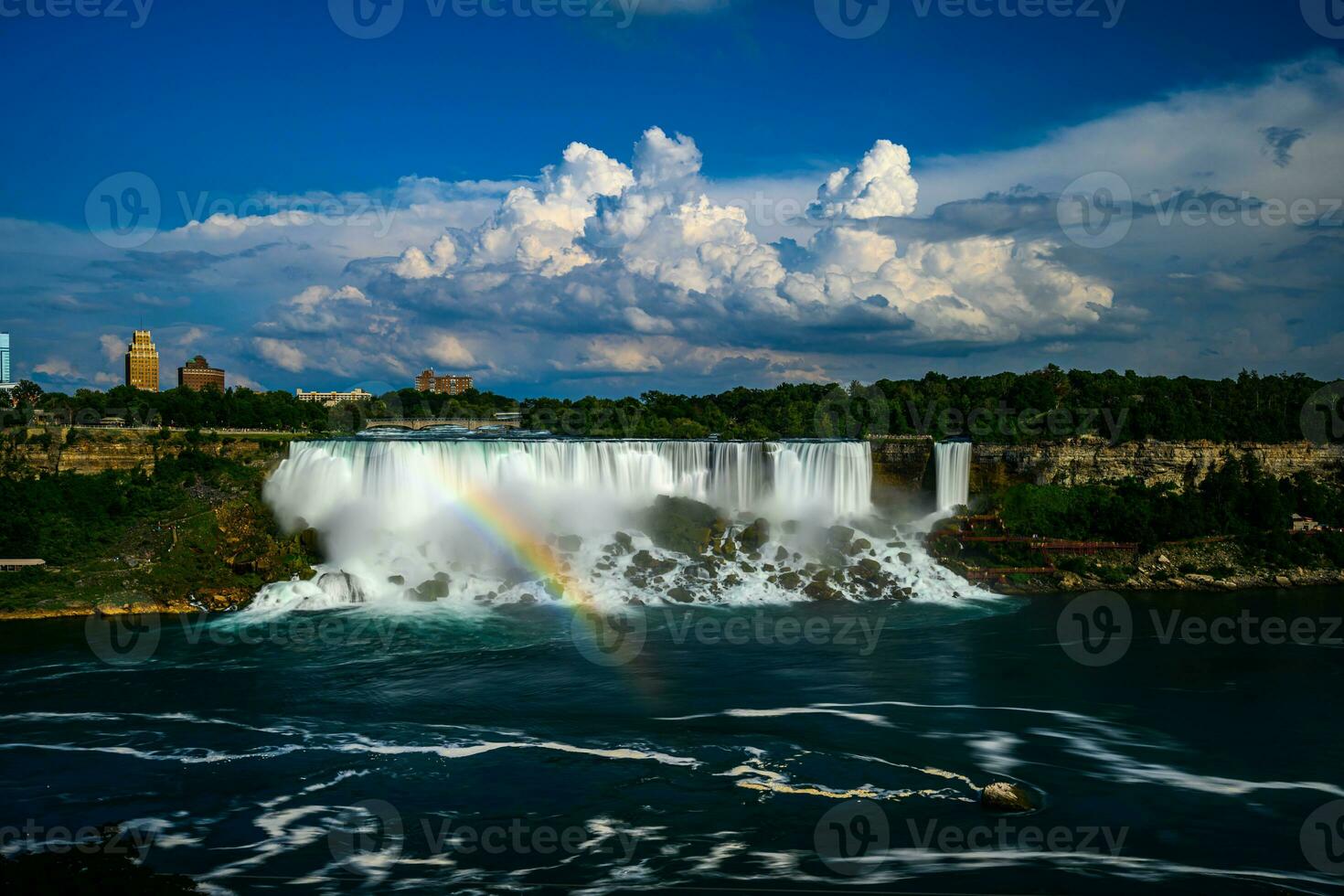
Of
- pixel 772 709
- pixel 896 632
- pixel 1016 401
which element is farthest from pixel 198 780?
pixel 1016 401

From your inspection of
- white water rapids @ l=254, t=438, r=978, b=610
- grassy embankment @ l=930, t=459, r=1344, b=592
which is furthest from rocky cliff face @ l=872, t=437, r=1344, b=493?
white water rapids @ l=254, t=438, r=978, b=610

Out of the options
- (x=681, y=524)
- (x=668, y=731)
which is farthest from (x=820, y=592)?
(x=668, y=731)

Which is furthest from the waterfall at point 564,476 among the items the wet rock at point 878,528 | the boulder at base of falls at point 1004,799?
the boulder at base of falls at point 1004,799

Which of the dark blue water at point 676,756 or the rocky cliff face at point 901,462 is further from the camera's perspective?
the rocky cliff face at point 901,462

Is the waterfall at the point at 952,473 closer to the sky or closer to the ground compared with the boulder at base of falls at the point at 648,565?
closer to the sky

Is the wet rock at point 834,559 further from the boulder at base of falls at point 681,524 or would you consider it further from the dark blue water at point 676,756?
the dark blue water at point 676,756

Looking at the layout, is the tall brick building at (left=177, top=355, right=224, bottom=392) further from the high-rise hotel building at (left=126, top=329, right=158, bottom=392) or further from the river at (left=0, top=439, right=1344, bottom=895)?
the river at (left=0, top=439, right=1344, bottom=895)

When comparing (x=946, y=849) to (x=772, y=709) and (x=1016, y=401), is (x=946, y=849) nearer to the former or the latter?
(x=772, y=709)
